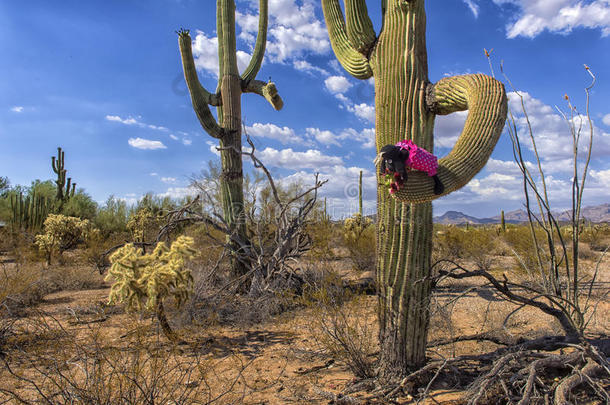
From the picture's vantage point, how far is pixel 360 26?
3.59m

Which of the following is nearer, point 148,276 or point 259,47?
point 148,276

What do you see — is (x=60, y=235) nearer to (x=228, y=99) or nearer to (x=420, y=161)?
(x=228, y=99)

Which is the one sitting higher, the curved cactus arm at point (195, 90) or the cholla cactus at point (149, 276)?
the curved cactus arm at point (195, 90)

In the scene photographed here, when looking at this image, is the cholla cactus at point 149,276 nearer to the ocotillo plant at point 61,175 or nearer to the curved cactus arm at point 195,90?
the curved cactus arm at point 195,90

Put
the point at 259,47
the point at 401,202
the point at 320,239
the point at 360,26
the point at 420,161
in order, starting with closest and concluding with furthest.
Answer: the point at 420,161, the point at 401,202, the point at 360,26, the point at 320,239, the point at 259,47

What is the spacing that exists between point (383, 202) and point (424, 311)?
101 centimetres

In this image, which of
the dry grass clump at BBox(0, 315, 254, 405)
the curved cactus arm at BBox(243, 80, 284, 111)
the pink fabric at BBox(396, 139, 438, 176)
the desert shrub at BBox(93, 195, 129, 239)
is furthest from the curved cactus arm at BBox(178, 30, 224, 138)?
the desert shrub at BBox(93, 195, 129, 239)

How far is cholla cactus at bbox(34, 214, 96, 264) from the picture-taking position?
10.7m

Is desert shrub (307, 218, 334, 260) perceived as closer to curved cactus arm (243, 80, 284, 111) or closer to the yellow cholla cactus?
curved cactus arm (243, 80, 284, 111)

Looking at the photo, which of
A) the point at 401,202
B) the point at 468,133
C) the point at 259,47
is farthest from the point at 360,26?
the point at 259,47

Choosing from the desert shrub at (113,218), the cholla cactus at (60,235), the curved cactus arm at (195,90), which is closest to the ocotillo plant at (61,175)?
the desert shrub at (113,218)

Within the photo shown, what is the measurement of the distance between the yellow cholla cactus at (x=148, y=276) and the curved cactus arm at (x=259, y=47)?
6205mm

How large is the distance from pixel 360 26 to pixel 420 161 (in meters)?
1.92

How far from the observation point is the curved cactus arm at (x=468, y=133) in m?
2.41
